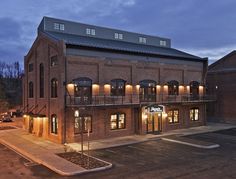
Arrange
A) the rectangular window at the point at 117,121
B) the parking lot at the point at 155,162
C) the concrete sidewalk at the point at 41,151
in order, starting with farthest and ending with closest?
1. the rectangular window at the point at 117,121
2. the concrete sidewalk at the point at 41,151
3. the parking lot at the point at 155,162

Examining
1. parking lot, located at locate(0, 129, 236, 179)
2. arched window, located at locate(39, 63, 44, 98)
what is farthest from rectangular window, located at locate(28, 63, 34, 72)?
parking lot, located at locate(0, 129, 236, 179)

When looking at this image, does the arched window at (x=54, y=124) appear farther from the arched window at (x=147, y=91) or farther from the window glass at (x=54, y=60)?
the arched window at (x=147, y=91)

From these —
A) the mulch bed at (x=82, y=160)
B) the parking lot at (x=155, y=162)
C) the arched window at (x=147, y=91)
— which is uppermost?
the arched window at (x=147, y=91)

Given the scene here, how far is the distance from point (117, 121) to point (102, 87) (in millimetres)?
4274

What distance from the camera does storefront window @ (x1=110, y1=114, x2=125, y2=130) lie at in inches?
1175

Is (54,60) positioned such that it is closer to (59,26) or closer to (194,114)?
(59,26)

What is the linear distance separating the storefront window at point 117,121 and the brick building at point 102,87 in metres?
0.11

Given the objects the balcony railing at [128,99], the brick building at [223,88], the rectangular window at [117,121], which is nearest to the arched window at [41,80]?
the balcony railing at [128,99]

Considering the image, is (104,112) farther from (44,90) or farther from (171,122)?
(171,122)

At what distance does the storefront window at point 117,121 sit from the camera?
97.9 feet

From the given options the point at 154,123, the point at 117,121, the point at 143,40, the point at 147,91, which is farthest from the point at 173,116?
the point at 143,40

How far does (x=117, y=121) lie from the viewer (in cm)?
3012

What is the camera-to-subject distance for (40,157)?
20719 mm

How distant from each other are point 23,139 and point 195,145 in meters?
18.0
